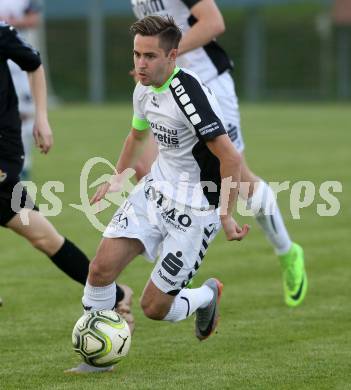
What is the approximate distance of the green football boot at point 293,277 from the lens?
22.3 ft

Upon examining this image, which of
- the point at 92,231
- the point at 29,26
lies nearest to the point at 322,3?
the point at 29,26

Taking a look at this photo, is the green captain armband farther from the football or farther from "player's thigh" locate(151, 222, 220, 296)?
the football

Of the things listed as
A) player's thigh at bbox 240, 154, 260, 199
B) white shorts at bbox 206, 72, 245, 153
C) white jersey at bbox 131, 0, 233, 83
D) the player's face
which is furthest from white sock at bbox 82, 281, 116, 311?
white jersey at bbox 131, 0, 233, 83

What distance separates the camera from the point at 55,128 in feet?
73.0

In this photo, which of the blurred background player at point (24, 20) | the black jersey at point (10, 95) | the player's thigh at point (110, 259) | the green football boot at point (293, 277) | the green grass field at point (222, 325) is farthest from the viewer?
the blurred background player at point (24, 20)

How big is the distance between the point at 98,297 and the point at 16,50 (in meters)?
1.56

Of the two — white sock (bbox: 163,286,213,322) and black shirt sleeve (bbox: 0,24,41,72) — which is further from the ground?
black shirt sleeve (bbox: 0,24,41,72)

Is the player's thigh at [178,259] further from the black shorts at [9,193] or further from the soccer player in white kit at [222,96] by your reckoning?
the soccer player in white kit at [222,96]

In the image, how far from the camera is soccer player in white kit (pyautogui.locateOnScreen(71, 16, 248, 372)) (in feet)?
16.9

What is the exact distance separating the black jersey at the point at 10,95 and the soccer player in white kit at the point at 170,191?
0.72 metres

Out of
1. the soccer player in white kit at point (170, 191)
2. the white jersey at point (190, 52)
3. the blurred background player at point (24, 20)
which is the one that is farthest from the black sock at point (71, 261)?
the blurred background player at point (24, 20)

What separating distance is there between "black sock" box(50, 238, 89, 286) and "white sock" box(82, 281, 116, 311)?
0.69 m

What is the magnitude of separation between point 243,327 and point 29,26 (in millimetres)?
6472

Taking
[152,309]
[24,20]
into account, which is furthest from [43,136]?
[24,20]
